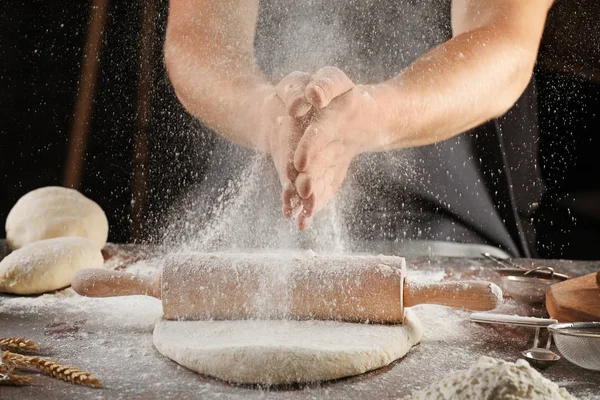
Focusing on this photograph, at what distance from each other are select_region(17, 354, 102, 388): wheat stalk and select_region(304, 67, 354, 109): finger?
2.30 ft

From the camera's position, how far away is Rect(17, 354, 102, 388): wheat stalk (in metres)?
1.16

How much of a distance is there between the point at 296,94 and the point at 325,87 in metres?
0.07

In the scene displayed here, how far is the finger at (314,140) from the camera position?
152 centimetres

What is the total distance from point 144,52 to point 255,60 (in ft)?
1.81

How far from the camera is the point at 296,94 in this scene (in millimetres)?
1518

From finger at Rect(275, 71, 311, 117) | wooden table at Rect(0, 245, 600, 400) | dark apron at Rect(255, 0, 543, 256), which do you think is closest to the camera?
wooden table at Rect(0, 245, 600, 400)

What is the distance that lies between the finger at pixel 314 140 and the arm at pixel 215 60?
2.29 ft

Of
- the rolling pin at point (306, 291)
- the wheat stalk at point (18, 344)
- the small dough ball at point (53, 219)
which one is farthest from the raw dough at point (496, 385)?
the small dough ball at point (53, 219)

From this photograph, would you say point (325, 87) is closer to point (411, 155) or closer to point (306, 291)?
point (306, 291)

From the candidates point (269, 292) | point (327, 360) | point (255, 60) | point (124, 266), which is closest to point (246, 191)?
point (255, 60)

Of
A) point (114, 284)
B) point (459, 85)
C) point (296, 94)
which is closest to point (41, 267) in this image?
point (114, 284)

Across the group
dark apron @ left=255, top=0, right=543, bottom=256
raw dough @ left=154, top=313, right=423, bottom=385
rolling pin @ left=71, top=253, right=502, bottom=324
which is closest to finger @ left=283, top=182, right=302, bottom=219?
rolling pin @ left=71, top=253, right=502, bottom=324

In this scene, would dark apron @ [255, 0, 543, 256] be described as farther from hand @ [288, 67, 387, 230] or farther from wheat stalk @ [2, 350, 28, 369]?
wheat stalk @ [2, 350, 28, 369]

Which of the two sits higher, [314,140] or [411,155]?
[411,155]
